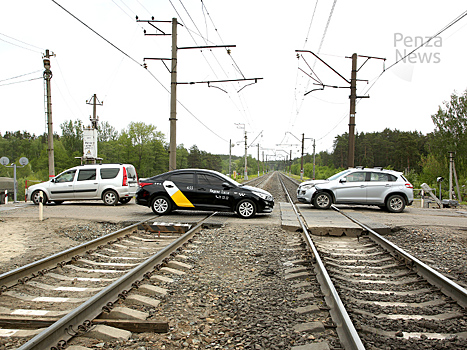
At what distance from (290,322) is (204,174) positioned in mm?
8960

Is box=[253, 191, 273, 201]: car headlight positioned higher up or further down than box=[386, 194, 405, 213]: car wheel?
higher up

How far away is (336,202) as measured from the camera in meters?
15.8

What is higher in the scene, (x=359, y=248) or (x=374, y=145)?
(x=374, y=145)

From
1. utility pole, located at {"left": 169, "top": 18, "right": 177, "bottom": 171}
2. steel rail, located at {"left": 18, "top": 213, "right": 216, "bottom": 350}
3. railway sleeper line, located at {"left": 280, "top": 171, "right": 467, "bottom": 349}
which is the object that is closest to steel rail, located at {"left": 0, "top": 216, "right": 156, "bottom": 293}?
→ steel rail, located at {"left": 18, "top": 213, "right": 216, "bottom": 350}

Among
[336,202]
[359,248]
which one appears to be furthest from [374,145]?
[359,248]

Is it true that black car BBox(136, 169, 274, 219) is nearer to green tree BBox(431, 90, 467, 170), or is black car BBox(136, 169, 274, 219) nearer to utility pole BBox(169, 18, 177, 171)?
utility pole BBox(169, 18, 177, 171)

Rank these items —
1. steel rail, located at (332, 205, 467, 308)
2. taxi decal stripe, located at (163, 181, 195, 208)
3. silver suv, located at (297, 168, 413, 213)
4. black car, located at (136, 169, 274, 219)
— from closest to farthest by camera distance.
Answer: steel rail, located at (332, 205, 467, 308)
black car, located at (136, 169, 274, 219)
taxi decal stripe, located at (163, 181, 195, 208)
silver suv, located at (297, 168, 413, 213)

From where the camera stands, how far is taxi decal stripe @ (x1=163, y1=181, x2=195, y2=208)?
499 inches

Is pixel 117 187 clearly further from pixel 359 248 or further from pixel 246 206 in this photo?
pixel 359 248

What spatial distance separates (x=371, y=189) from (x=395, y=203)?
47.9 inches

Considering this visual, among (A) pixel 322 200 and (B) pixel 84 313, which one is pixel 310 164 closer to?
(A) pixel 322 200

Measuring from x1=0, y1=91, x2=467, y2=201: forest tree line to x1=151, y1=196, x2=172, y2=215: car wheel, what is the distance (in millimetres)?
29178

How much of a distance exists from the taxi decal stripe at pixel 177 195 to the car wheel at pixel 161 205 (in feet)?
0.82

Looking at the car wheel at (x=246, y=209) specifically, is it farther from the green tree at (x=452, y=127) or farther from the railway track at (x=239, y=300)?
the green tree at (x=452, y=127)
